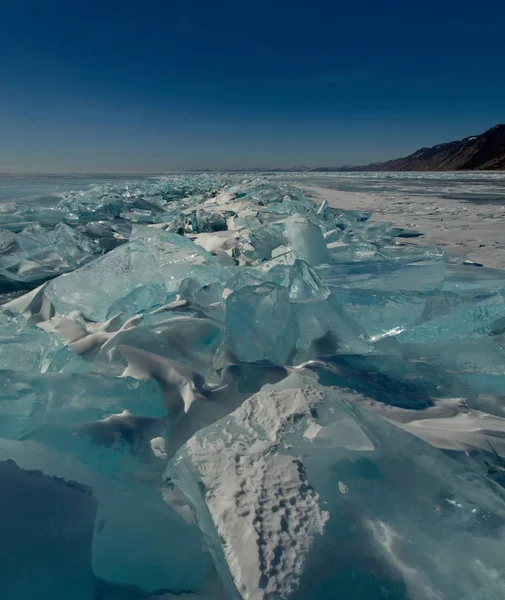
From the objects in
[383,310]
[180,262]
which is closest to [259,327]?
[383,310]

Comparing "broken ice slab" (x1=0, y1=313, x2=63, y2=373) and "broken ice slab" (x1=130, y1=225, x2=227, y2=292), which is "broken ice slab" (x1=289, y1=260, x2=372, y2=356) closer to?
"broken ice slab" (x1=130, y1=225, x2=227, y2=292)

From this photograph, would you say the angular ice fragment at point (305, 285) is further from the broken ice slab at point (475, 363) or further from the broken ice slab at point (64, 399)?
the broken ice slab at point (64, 399)

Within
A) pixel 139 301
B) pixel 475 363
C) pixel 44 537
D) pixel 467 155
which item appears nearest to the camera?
pixel 44 537

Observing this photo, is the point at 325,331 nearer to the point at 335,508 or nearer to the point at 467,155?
the point at 335,508

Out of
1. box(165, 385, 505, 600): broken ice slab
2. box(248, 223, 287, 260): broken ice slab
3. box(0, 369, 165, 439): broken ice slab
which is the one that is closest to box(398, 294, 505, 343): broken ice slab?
box(165, 385, 505, 600): broken ice slab

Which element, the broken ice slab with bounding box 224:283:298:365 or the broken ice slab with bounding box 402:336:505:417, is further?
the broken ice slab with bounding box 224:283:298:365

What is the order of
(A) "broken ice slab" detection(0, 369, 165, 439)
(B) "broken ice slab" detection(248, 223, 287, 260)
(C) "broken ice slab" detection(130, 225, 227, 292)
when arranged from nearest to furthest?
(A) "broken ice slab" detection(0, 369, 165, 439) < (C) "broken ice slab" detection(130, 225, 227, 292) < (B) "broken ice slab" detection(248, 223, 287, 260)

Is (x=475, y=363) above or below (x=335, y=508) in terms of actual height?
below

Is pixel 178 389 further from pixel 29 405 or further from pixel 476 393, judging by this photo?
pixel 476 393
